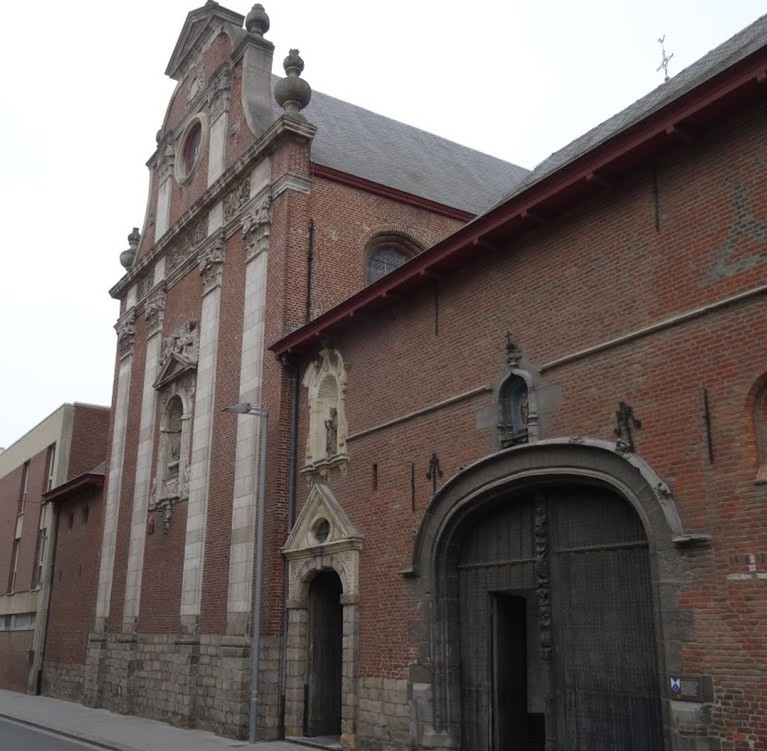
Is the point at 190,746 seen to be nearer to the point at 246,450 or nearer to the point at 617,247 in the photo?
the point at 246,450

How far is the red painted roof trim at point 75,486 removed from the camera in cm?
2664

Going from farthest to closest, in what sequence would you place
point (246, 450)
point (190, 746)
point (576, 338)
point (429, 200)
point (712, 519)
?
1. point (429, 200)
2. point (246, 450)
3. point (190, 746)
4. point (576, 338)
5. point (712, 519)

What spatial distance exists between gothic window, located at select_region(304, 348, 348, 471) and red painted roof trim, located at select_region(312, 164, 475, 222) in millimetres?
4478

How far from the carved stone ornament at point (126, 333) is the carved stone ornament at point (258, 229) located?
7.67 meters

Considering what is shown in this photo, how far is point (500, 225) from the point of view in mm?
11656

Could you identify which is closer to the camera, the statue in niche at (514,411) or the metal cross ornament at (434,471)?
the statue in niche at (514,411)

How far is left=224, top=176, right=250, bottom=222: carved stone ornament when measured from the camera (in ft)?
63.8

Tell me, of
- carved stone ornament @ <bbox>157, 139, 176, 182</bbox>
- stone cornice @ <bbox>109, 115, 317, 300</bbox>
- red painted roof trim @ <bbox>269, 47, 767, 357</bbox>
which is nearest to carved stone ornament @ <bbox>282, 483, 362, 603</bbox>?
red painted roof trim @ <bbox>269, 47, 767, 357</bbox>

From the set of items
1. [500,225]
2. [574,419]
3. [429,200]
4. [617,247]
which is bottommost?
[574,419]

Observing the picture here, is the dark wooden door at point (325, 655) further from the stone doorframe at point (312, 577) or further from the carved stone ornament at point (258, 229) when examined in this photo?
the carved stone ornament at point (258, 229)

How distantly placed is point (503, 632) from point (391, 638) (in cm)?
195

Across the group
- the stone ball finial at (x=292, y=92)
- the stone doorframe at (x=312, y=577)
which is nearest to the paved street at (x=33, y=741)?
the stone doorframe at (x=312, y=577)

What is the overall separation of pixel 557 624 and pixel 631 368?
3.20 meters

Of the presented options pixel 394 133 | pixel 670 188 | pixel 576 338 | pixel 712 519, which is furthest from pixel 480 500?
pixel 394 133
